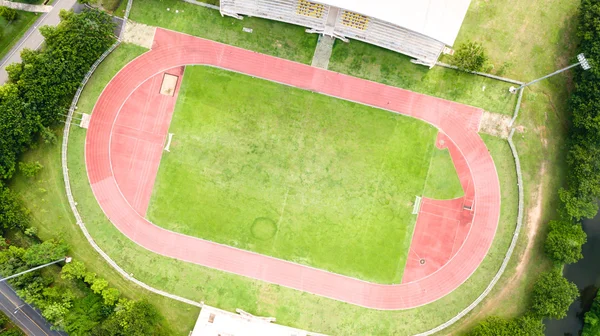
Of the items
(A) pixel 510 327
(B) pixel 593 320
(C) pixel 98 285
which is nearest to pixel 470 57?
(A) pixel 510 327

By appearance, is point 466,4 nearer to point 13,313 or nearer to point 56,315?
point 56,315

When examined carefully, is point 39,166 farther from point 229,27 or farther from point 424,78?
point 424,78

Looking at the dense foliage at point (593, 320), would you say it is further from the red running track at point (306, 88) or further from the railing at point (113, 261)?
the red running track at point (306, 88)

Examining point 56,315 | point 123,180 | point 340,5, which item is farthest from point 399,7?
point 56,315

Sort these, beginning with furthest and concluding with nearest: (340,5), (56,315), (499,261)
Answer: (499,261) < (56,315) < (340,5)

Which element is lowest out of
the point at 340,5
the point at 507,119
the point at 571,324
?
the point at 571,324

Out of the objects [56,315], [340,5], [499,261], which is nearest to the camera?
[340,5]

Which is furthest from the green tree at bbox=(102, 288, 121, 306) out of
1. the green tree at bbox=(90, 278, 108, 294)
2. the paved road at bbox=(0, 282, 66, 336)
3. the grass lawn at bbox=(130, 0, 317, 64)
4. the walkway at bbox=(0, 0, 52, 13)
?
the walkway at bbox=(0, 0, 52, 13)

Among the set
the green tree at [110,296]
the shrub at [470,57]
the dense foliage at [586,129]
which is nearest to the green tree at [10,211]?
the green tree at [110,296]
